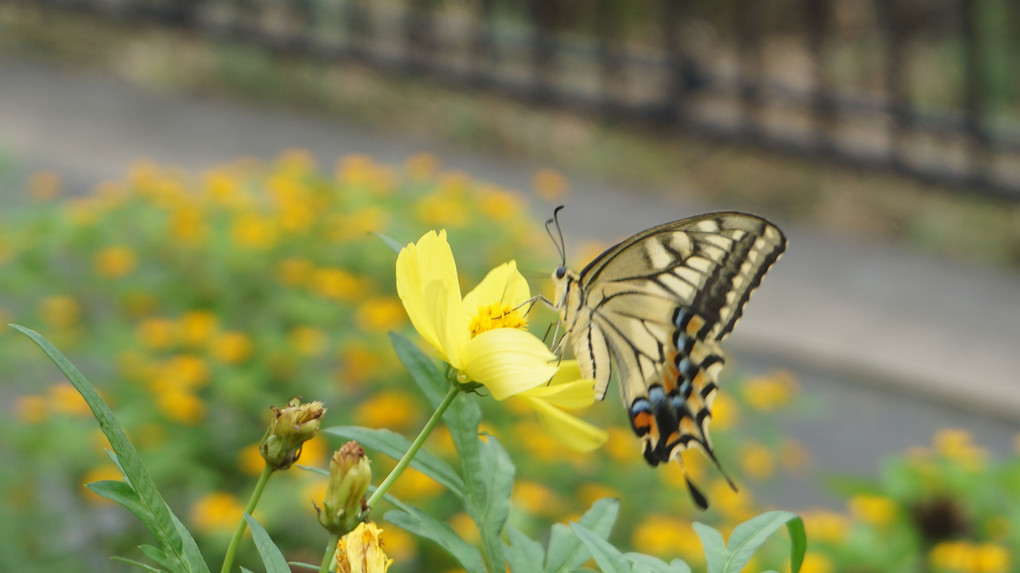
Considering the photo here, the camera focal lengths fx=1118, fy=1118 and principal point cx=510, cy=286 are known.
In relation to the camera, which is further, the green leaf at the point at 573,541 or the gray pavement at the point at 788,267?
the gray pavement at the point at 788,267

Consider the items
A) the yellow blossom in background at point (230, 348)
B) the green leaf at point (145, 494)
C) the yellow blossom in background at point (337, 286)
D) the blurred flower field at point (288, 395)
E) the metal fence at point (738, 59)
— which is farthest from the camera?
the metal fence at point (738, 59)

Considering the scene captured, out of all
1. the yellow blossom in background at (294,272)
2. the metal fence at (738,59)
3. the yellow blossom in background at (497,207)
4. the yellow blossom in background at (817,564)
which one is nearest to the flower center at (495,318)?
the yellow blossom in background at (817,564)

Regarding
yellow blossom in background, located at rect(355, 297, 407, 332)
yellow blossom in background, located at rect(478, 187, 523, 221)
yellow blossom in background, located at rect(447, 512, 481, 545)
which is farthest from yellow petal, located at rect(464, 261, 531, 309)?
yellow blossom in background, located at rect(478, 187, 523, 221)

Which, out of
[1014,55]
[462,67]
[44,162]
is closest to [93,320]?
[44,162]

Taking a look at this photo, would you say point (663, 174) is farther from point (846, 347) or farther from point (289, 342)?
point (289, 342)

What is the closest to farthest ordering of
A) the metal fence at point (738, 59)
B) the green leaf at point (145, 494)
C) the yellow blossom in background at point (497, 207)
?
the green leaf at point (145, 494), the yellow blossom in background at point (497, 207), the metal fence at point (738, 59)

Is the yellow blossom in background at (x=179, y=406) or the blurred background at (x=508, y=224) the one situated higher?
the blurred background at (x=508, y=224)

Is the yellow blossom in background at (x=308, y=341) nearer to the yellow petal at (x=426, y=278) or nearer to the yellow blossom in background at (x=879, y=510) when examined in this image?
the yellow blossom in background at (x=879, y=510)
